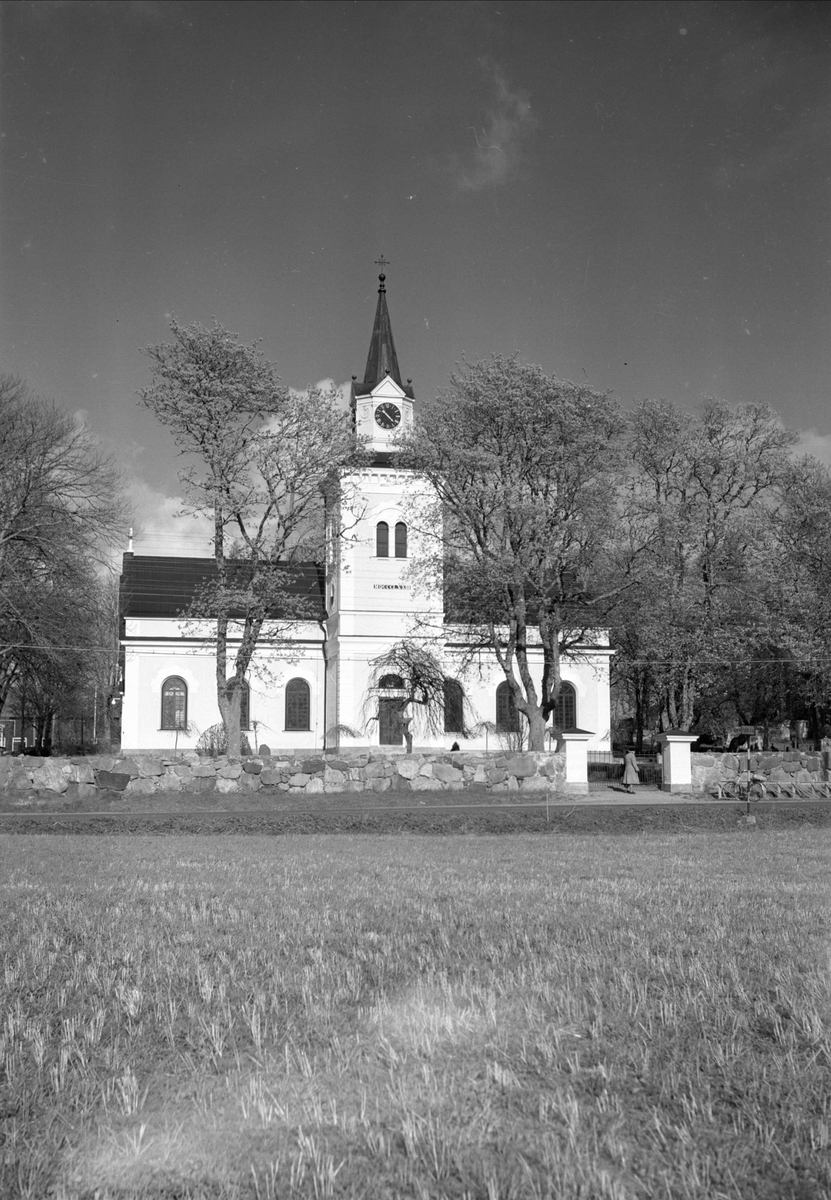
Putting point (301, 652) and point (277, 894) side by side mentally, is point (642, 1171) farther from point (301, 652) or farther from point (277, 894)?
point (301, 652)

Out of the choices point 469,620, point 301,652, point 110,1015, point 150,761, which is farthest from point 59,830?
point 301,652

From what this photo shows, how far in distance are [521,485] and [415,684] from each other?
12149 mm

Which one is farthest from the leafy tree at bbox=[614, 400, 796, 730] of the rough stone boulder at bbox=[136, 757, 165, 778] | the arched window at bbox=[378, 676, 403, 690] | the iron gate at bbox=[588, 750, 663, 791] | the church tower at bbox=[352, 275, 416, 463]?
the rough stone boulder at bbox=[136, 757, 165, 778]

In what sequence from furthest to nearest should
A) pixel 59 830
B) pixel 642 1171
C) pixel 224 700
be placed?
pixel 224 700 → pixel 59 830 → pixel 642 1171

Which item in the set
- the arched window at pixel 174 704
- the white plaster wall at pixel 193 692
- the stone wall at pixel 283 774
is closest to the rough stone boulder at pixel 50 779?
the stone wall at pixel 283 774

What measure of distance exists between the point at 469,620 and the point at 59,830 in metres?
24.6

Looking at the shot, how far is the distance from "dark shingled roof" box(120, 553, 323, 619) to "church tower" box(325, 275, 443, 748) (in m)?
2.07

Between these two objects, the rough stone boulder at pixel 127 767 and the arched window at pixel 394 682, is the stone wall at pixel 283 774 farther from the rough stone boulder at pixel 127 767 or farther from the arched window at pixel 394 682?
the arched window at pixel 394 682

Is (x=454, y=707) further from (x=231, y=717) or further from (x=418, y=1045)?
(x=418, y=1045)

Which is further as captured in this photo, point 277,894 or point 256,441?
point 256,441

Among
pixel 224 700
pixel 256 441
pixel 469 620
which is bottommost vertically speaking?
pixel 224 700

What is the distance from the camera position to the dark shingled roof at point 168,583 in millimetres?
46281

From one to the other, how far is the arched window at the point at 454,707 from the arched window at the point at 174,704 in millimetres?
11674

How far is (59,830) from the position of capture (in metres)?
17.3
